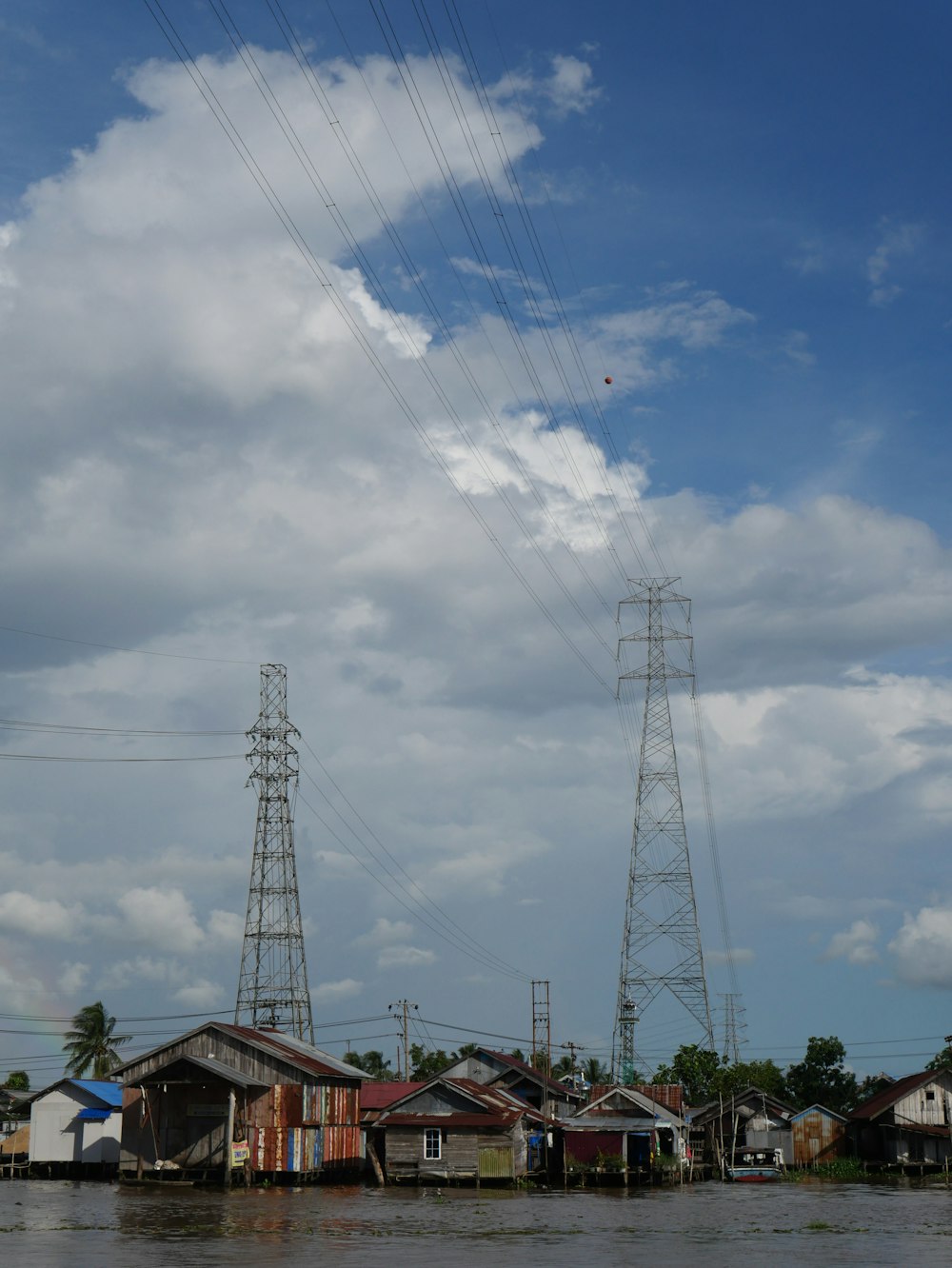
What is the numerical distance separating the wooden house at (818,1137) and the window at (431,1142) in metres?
40.3

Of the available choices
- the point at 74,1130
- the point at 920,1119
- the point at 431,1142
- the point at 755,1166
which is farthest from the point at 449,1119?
the point at 920,1119

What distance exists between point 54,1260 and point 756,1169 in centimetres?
5845

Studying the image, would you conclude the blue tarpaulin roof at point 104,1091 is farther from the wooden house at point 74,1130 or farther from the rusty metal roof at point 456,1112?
the rusty metal roof at point 456,1112

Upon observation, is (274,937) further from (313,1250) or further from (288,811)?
(313,1250)

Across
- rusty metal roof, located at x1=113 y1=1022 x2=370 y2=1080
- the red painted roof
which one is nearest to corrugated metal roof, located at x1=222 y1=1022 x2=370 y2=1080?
rusty metal roof, located at x1=113 y1=1022 x2=370 y2=1080

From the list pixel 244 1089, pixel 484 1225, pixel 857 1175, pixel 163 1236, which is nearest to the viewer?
pixel 163 1236

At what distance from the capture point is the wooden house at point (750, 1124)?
95500 millimetres

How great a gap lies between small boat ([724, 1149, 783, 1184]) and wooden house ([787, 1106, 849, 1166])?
156 cm

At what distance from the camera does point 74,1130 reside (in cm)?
7188

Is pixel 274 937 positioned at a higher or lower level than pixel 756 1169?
higher

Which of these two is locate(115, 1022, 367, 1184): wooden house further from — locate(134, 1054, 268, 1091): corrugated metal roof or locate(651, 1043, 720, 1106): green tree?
locate(651, 1043, 720, 1106): green tree

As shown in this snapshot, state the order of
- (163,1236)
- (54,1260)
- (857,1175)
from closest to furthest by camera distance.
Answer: (54,1260)
(163,1236)
(857,1175)

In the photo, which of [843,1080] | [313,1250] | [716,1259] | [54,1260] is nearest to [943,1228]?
[716,1259]

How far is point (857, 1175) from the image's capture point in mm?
84438
